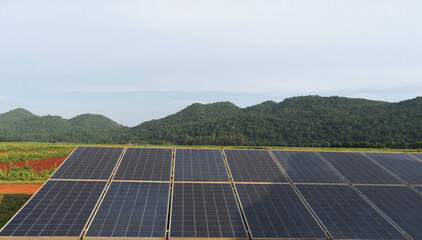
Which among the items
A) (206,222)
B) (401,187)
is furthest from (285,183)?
(401,187)

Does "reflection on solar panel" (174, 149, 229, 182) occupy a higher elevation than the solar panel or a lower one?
higher

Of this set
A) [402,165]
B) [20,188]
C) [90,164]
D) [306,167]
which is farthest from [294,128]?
[20,188]

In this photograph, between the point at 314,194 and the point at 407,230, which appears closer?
the point at 407,230

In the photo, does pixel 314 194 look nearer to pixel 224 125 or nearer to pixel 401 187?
pixel 401 187

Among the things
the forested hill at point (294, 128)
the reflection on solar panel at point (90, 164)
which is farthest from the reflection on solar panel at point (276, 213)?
the forested hill at point (294, 128)

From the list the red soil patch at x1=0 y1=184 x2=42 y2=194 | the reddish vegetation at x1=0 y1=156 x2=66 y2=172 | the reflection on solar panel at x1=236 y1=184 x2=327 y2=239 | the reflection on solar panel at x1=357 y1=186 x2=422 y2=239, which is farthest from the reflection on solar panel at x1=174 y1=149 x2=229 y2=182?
the reddish vegetation at x1=0 y1=156 x2=66 y2=172

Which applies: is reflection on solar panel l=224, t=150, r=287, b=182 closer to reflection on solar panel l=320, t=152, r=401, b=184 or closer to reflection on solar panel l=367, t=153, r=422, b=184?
reflection on solar panel l=320, t=152, r=401, b=184

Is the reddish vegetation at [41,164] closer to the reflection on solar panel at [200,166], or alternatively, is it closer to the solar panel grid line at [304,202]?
the reflection on solar panel at [200,166]
